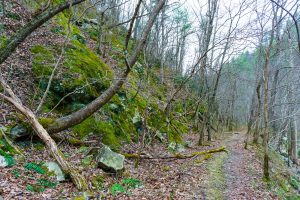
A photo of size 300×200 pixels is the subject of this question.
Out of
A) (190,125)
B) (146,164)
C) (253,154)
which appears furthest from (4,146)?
(190,125)

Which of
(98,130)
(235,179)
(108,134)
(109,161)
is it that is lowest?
(235,179)

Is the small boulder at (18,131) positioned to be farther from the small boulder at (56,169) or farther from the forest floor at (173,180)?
the small boulder at (56,169)

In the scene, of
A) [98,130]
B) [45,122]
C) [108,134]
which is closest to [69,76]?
[98,130]

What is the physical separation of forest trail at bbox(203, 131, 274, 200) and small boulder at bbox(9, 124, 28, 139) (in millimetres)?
4833

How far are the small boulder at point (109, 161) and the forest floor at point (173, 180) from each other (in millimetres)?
195

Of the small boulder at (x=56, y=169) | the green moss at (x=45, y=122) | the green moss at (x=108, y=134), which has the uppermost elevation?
the green moss at (x=45, y=122)

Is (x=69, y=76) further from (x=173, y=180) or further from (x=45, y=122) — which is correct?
(x=173, y=180)

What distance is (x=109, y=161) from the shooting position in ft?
22.1

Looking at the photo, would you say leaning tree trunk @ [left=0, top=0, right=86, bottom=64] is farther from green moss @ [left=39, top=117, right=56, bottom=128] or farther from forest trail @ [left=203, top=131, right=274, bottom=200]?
forest trail @ [left=203, top=131, right=274, bottom=200]

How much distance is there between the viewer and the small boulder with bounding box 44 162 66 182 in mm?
5325

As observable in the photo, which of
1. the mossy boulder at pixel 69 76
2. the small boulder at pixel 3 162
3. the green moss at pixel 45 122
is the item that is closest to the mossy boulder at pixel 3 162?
the small boulder at pixel 3 162

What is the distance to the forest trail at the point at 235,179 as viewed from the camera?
278 inches

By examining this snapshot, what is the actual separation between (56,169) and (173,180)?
3.33m

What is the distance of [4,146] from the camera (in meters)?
5.69
